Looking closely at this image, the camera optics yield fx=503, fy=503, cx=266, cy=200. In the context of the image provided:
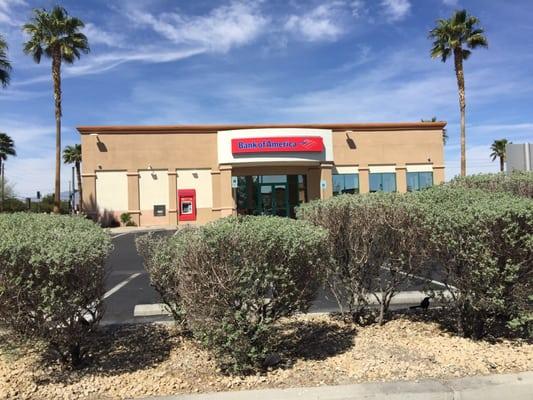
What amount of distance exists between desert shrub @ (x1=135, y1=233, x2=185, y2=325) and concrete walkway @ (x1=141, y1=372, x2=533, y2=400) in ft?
4.04

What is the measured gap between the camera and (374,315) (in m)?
5.76

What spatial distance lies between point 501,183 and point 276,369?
16.0ft

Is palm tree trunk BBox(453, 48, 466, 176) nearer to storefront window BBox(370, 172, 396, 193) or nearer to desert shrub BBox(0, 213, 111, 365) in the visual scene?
storefront window BBox(370, 172, 396, 193)

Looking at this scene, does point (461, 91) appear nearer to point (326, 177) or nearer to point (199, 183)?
point (326, 177)

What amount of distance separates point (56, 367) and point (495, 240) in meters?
4.02

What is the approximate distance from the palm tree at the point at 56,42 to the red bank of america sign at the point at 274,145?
12.2 m

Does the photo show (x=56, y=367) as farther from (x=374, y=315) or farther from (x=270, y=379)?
(x=374, y=315)

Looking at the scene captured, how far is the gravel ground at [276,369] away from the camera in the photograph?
161 inches

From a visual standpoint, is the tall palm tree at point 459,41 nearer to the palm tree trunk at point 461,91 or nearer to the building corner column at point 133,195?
the palm tree trunk at point 461,91

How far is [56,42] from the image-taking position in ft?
111

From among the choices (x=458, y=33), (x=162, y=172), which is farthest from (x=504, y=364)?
(x=458, y=33)

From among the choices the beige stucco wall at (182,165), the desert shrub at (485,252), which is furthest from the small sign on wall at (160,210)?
the desert shrub at (485,252)

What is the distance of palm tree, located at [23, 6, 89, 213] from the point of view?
110 feet

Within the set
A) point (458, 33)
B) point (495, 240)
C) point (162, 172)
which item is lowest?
point (495, 240)
